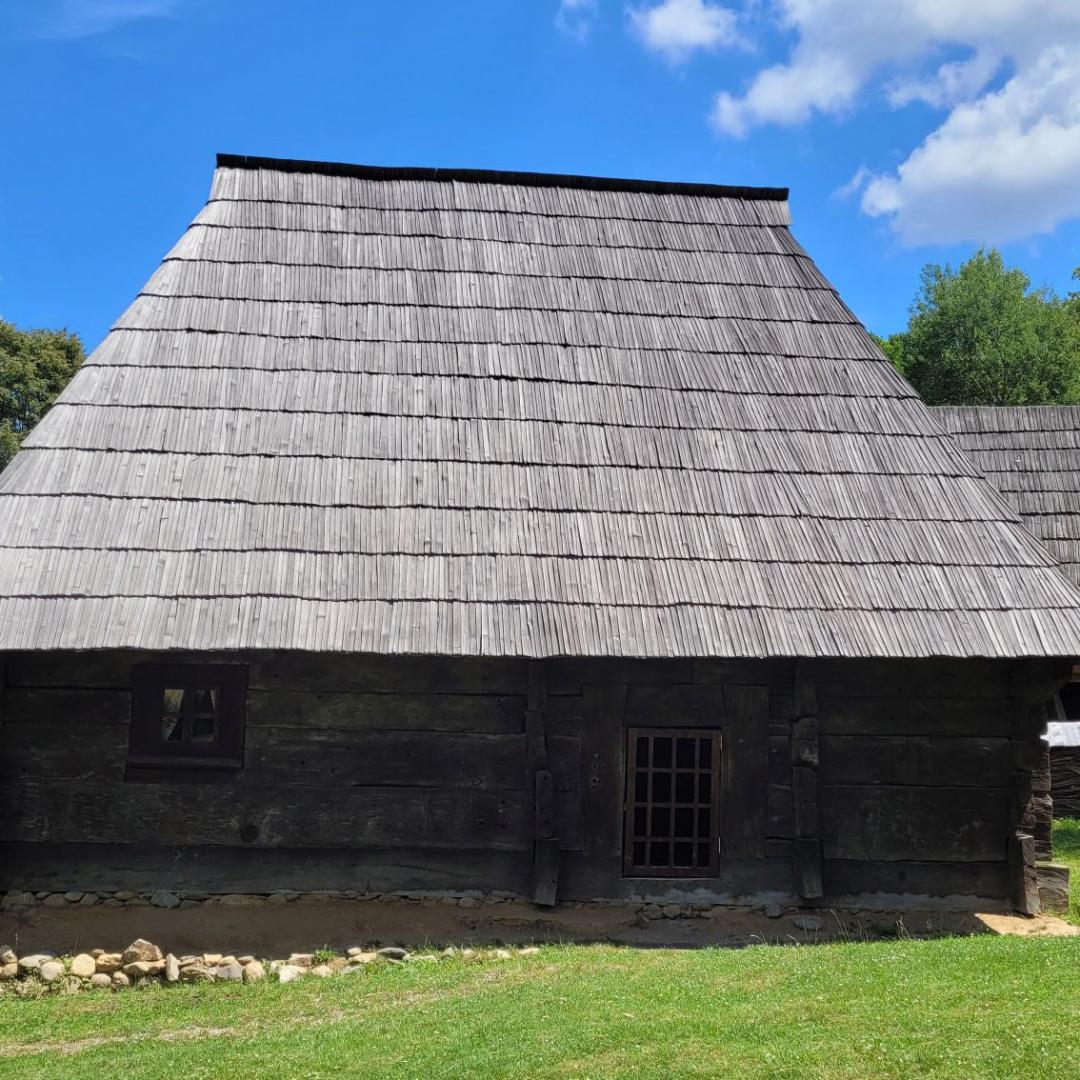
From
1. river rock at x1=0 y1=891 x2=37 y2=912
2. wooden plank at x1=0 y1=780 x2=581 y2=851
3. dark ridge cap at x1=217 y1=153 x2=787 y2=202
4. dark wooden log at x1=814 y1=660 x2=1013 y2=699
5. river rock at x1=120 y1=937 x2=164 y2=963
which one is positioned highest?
dark ridge cap at x1=217 y1=153 x2=787 y2=202

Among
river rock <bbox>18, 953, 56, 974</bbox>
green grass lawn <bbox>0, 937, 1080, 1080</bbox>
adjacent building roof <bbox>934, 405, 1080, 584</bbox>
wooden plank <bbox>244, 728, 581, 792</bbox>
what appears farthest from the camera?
adjacent building roof <bbox>934, 405, 1080, 584</bbox>

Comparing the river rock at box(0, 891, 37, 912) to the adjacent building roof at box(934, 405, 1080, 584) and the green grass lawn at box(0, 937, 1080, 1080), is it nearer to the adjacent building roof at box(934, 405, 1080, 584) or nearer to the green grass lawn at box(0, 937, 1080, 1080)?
the green grass lawn at box(0, 937, 1080, 1080)

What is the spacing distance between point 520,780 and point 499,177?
6707 mm

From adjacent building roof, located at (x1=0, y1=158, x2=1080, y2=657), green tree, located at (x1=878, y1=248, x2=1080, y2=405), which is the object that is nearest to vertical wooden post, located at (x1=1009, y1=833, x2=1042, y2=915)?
adjacent building roof, located at (x1=0, y1=158, x2=1080, y2=657)

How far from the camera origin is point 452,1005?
5.07 metres

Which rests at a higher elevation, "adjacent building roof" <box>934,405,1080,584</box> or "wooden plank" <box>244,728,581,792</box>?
"adjacent building roof" <box>934,405,1080,584</box>

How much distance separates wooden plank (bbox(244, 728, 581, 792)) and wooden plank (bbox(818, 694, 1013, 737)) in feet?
6.71

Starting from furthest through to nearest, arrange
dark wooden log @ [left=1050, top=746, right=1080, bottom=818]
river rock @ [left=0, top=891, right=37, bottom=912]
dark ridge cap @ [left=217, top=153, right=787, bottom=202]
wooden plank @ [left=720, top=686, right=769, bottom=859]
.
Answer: dark wooden log @ [left=1050, top=746, right=1080, bottom=818] → dark ridge cap @ [left=217, top=153, right=787, bottom=202] → wooden plank @ [left=720, top=686, right=769, bottom=859] → river rock @ [left=0, top=891, right=37, bottom=912]

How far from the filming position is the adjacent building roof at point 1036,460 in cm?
1216

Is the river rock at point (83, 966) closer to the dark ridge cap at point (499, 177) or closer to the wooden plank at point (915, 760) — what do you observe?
the wooden plank at point (915, 760)

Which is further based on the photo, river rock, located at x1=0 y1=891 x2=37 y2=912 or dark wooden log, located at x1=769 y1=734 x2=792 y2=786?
dark wooden log, located at x1=769 y1=734 x2=792 y2=786

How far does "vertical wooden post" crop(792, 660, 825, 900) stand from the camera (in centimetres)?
702

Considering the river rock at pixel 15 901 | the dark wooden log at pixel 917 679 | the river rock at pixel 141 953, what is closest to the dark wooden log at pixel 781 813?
the dark wooden log at pixel 917 679

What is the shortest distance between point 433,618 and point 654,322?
13.6 feet
